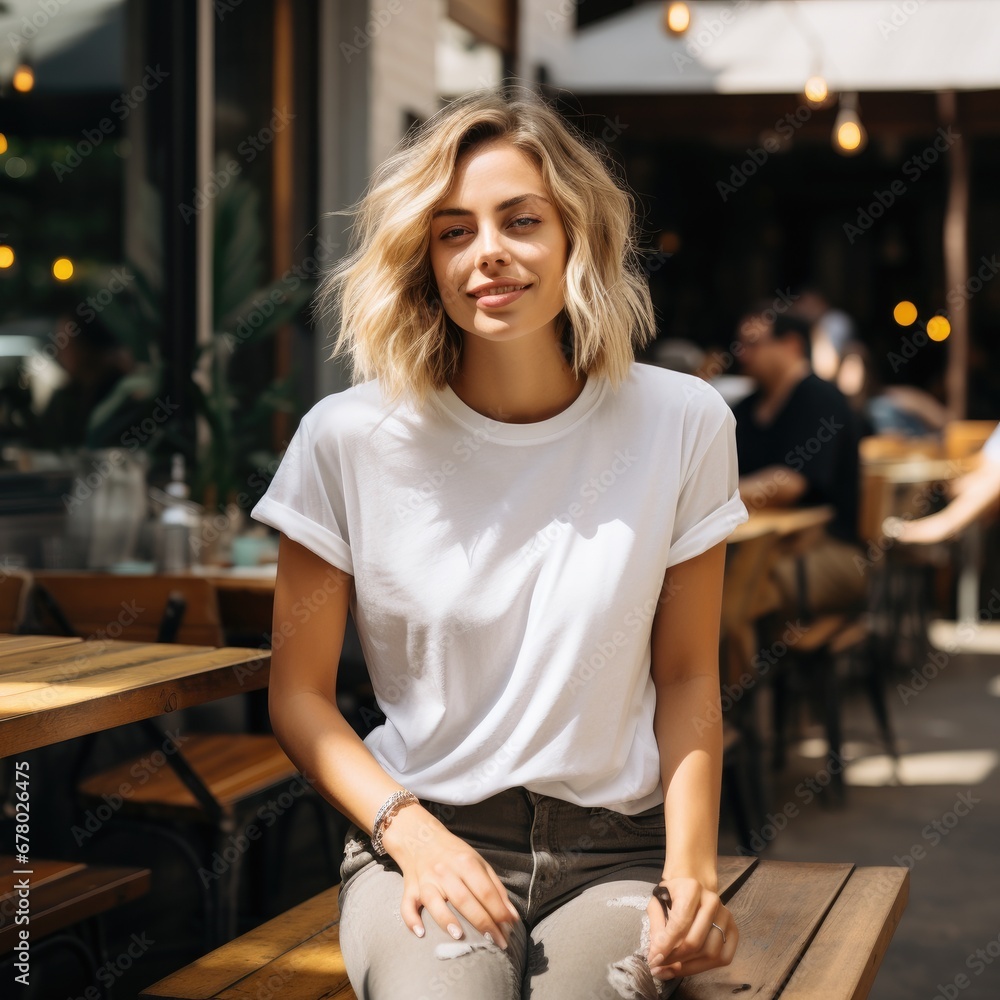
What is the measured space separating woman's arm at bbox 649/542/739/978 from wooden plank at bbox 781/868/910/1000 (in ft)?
0.47

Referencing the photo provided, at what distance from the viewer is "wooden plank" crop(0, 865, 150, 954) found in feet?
6.97

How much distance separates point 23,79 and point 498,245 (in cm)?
293

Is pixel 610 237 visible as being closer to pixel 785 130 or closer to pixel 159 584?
pixel 159 584

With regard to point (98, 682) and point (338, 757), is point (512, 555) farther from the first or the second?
point (98, 682)

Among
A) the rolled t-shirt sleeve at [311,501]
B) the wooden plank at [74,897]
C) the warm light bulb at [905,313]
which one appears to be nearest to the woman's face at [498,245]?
the rolled t-shirt sleeve at [311,501]

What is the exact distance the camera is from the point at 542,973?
1440 millimetres

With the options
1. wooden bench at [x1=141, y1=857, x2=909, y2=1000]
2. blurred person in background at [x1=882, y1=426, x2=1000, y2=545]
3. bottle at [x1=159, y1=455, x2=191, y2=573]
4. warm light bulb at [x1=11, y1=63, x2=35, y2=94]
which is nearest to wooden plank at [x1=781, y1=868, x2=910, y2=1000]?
wooden bench at [x1=141, y1=857, x2=909, y2=1000]

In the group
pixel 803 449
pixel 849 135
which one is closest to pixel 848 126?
pixel 849 135

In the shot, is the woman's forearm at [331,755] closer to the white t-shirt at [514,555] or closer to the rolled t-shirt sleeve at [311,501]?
the white t-shirt at [514,555]

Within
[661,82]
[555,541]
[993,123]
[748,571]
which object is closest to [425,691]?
[555,541]

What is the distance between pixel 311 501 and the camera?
1671 millimetres

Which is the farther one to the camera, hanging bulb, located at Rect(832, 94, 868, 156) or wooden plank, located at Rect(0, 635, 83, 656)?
hanging bulb, located at Rect(832, 94, 868, 156)

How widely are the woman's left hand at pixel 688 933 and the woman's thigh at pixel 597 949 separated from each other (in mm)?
17

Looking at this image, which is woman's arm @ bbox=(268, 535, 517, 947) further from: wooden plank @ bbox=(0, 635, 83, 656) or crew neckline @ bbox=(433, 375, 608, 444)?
wooden plank @ bbox=(0, 635, 83, 656)
